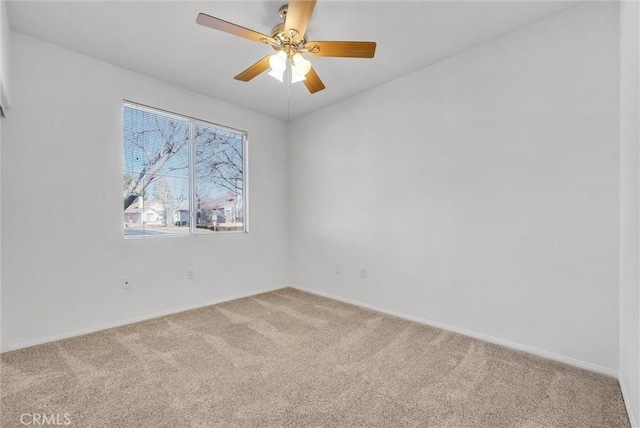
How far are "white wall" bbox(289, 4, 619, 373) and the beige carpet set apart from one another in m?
0.39

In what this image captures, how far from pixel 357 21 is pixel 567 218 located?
6.96 feet

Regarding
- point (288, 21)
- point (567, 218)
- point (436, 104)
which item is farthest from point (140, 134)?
point (567, 218)

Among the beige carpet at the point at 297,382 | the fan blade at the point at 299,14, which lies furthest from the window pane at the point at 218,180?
the fan blade at the point at 299,14

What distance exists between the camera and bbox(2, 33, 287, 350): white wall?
7.46 ft

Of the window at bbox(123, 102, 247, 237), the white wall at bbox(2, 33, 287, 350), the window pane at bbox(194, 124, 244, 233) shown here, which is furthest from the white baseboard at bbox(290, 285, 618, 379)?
the white wall at bbox(2, 33, 287, 350)

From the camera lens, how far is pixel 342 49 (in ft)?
6.45

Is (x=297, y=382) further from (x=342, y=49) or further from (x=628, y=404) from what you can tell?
(x=342, y=49)

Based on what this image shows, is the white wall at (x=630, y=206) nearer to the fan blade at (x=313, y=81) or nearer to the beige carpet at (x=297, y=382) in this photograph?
the beige carpet at (x=297, y=382)

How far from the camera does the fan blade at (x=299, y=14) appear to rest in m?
1.60

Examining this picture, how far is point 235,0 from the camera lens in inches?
78.0

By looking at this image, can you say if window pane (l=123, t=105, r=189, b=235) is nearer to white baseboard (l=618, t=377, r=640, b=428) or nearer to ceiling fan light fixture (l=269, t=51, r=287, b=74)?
ceiling fan light fixture (l=269, t=51, r=287, b=74)

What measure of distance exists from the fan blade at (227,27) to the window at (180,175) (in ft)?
5.65

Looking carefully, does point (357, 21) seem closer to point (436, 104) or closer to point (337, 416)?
point (436, 104)

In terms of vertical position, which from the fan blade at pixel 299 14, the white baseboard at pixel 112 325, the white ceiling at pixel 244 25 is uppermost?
the white ceiling at pixel 244 25
